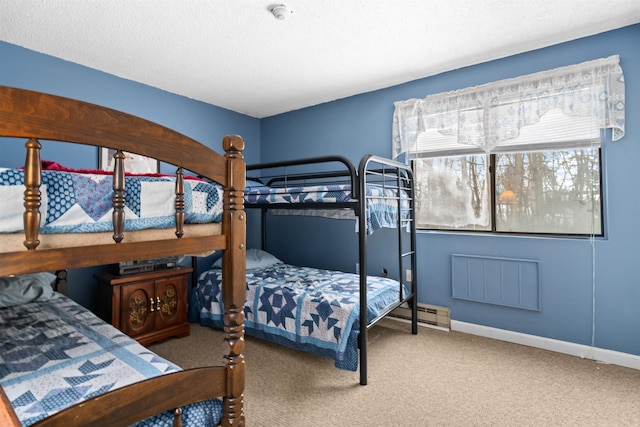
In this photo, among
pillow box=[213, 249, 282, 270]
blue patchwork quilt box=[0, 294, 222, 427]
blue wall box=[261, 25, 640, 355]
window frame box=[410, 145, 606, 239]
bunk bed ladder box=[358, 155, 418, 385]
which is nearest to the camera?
blue patchwork quilt box=[0, 294, 222, 427]

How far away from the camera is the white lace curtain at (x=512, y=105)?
7.80ft

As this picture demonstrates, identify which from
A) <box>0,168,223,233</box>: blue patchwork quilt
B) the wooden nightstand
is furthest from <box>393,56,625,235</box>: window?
<box>0,168,223,233</box>: blue patchwork quilt

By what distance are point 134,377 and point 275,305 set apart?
59.8 inches

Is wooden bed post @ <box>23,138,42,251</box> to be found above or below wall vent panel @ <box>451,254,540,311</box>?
above

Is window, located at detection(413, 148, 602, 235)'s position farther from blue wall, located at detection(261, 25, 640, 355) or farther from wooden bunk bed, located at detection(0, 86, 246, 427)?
wooden bunk bed, located at detection(0, 86, 246, 427)

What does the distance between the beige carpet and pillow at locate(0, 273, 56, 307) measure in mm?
891

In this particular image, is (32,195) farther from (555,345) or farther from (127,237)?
(555,345)

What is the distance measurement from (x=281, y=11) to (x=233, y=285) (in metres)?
1.75

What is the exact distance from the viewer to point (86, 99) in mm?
2904

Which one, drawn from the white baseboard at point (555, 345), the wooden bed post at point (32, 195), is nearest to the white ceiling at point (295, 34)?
the wooden bed post at point (32, 195)

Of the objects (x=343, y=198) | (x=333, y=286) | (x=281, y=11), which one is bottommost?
Result: (x=333, y=286)

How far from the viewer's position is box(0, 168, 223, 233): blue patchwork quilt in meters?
0.82

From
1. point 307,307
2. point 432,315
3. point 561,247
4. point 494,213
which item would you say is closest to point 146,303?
point 307,307

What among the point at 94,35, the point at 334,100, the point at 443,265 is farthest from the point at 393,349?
the point at 94,35
